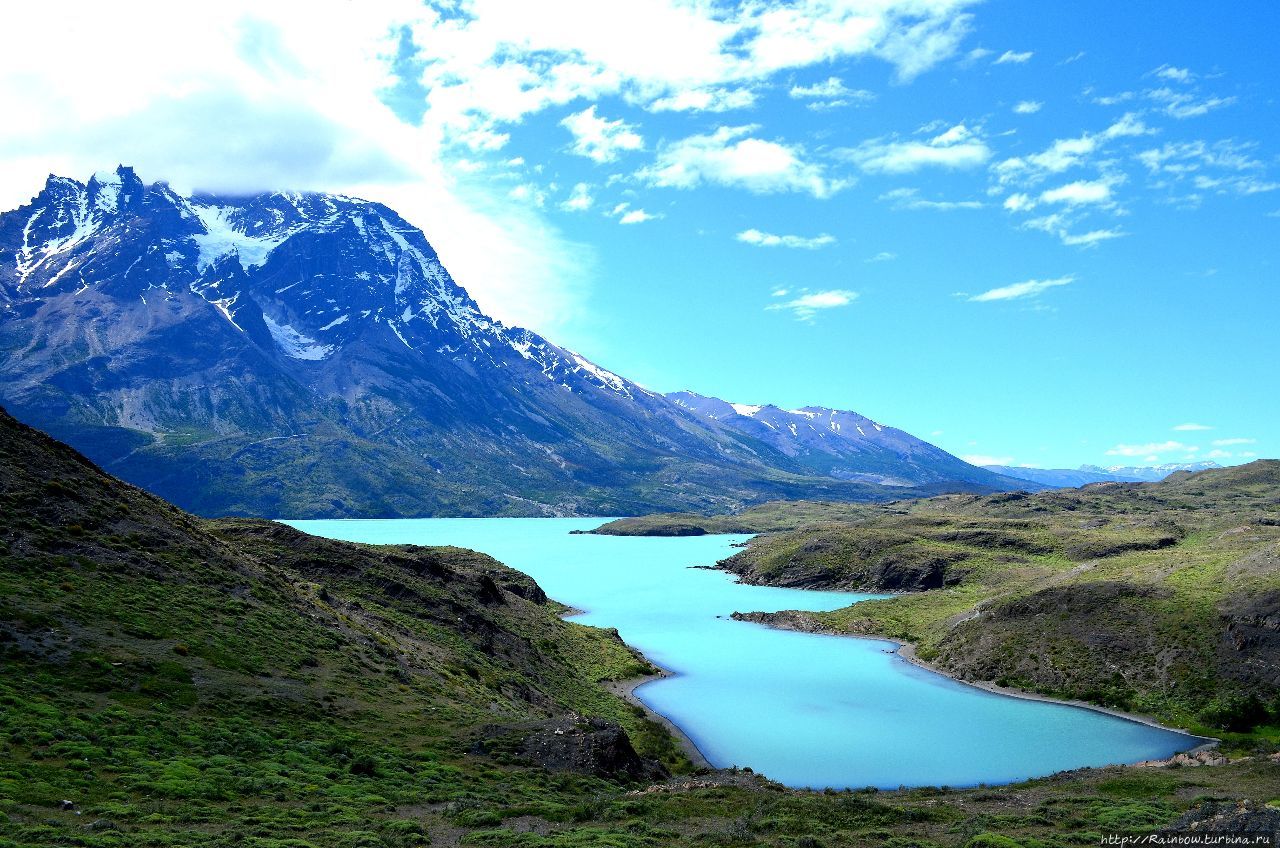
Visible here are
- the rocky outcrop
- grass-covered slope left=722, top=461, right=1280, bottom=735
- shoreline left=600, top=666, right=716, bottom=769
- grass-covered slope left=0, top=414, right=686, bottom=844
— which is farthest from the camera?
grass-covered slope left=722, top=461, right=1280, bottom=735

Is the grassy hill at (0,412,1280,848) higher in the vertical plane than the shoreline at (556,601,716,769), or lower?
higher

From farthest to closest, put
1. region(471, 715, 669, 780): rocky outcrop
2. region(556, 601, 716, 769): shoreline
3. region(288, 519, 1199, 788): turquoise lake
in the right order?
region(556, 601, 716, 769): shoreline → region(288, 519, 1199, 788): turquoise lake → region(471, 715, 669, 780): rocky outcrop

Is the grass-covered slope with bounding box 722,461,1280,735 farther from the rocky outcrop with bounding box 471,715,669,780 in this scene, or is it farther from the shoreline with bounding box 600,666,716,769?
the rocky outcrop with bounding box 471,715,669,780

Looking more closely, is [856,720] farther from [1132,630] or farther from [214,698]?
[214,698]

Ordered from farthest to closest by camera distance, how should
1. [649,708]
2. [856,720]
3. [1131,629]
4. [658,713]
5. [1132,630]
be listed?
[1131,629] < [1132,630] < [649,708] < [658,713] < [856,720]

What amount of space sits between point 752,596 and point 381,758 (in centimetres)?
13842

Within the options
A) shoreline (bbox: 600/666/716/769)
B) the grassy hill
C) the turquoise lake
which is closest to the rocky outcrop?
the grassy hill

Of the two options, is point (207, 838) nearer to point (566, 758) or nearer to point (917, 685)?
point (566, 758)

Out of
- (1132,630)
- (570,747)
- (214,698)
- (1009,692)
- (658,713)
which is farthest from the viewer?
(1132,630)

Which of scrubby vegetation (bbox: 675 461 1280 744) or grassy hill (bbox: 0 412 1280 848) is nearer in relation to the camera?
grassy hill (bbox: 0 412 1280 848)

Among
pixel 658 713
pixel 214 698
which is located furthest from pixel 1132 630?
pixel 214 698

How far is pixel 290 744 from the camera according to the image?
38.4 meters

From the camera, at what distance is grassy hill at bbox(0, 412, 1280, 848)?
95.6ft

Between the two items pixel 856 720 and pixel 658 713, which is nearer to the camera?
pixel 856 720
